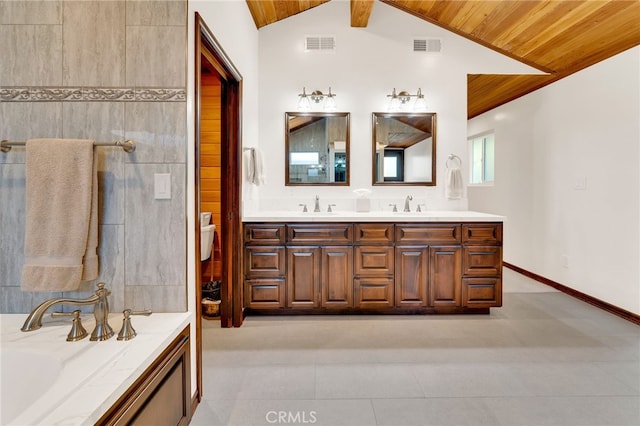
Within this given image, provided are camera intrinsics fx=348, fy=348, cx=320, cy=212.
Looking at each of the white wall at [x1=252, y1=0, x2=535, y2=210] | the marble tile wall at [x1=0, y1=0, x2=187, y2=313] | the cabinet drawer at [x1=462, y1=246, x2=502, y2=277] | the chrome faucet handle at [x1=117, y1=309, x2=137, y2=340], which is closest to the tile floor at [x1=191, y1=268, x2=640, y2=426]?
the cabinet drawer at [x1=462, y1=246, x2=502, y2=277]

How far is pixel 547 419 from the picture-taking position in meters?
1.71

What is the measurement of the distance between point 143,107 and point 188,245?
67 centimetres

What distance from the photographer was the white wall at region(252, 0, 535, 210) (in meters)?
3.58

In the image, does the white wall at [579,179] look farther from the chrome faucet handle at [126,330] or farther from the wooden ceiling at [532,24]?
the chrome faucet handle at [126,330]

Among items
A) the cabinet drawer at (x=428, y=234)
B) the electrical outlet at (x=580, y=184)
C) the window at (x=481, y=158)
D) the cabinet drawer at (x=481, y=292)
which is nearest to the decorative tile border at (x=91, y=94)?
the cabinet drawer at (x=428, y=234)

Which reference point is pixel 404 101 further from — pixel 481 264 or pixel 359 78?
pixel 481 264

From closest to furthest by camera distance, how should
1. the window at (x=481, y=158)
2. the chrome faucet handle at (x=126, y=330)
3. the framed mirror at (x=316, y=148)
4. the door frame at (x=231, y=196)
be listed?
the chrome faucet handle at (x=126, y=330), the door frame at (x=231, y=196), the framed mirror at (x=316, y=148), the window at (x=481, y=158)

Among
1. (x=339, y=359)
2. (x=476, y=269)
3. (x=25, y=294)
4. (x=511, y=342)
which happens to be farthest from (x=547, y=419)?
(x=25, y=294)

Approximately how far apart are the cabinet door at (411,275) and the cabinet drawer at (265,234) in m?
1.03

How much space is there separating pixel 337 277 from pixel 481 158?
3.86 meters

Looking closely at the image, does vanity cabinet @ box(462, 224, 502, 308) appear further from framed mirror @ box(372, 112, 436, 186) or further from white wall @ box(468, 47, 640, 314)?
white wall @ box(468, 47, 640, 314)

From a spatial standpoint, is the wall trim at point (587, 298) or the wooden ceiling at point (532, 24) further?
the wall trim at point (587, 298)

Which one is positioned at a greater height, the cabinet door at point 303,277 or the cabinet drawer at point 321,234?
the cabinet drawer at point 321,234

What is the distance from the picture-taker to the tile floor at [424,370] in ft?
5.77
